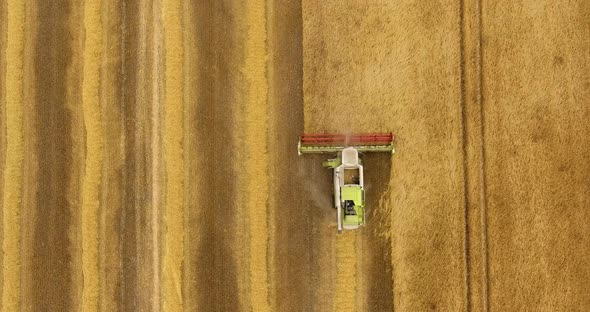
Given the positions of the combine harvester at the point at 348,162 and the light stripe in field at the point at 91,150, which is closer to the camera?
the combine harvester at the point at 348,162

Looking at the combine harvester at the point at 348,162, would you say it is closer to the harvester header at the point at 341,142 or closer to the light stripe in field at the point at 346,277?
the harvester header at the point at 341,142

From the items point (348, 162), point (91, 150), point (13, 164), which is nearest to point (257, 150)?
point (348, 162)

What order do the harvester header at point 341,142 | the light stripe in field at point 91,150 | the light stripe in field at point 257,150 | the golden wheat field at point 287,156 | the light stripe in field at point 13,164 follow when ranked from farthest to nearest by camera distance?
the light stripe in field at point 13,164, the light stripe in field at point 91,150, the light stripe in field at point 257,150, the golden wheat field at point 287,156, the harvester header at point 341,142

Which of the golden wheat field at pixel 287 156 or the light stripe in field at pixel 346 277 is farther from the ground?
the golden wheat field at pixel 287 156

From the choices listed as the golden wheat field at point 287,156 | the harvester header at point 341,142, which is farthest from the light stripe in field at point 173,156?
the harvester header at point 341,142

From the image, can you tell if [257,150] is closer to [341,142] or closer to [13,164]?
[341,142]

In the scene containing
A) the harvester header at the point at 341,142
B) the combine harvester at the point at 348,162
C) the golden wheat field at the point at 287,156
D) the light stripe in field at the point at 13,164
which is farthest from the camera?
the light stripe in field at the point at 13,164

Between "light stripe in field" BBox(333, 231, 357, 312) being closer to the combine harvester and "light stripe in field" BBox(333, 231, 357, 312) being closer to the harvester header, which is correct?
the combine harvester
